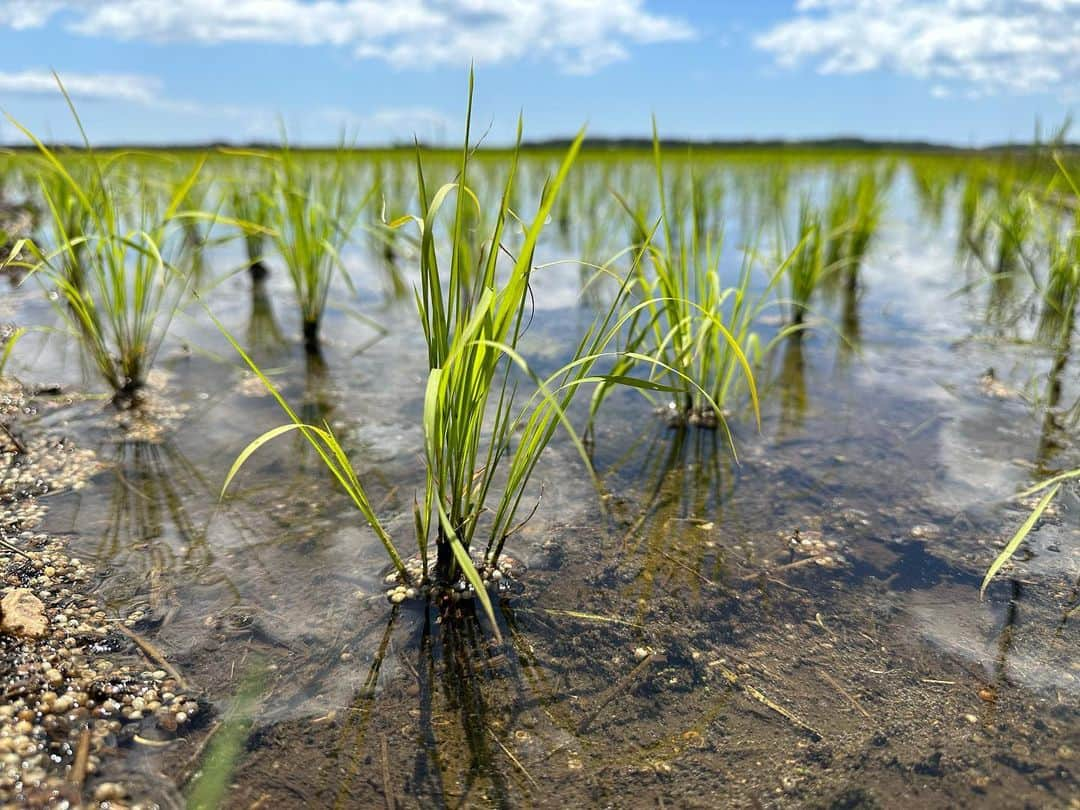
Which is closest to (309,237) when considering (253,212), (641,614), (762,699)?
(253,212)

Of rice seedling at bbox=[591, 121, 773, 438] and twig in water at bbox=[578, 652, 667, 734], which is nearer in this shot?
twig in water at bbox=[578, 652, 667, 734]

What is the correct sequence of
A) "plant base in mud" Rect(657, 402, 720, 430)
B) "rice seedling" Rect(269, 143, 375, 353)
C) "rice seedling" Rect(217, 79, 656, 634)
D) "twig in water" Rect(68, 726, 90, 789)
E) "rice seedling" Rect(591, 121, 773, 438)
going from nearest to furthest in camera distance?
"twig in water" Rect(68, 726, 90, 789) < "rice seedling" Rect(217, 79, 656, 634) < "rice seedling" Rect(591, 121, 773, 438) < "plant base in mud" Rect(657, 402, 720, 430) < "rice seedling" Rect(269, 143, 375, 353)

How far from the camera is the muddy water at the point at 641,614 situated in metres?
1.27

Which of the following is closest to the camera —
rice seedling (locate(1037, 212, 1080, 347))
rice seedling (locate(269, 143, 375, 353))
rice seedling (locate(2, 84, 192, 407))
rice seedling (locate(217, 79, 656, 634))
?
rice seedling (locate(217, 79, 656, 634))

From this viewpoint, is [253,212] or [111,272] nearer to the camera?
[111,272]

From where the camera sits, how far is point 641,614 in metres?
1.67

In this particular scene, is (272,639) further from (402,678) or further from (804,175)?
(804,175)

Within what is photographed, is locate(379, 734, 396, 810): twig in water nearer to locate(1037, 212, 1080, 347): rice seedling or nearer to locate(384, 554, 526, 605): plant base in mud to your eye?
locate(384, 554, 526, 605): plant base in mud

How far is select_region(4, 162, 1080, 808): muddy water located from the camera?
1269 millimetres

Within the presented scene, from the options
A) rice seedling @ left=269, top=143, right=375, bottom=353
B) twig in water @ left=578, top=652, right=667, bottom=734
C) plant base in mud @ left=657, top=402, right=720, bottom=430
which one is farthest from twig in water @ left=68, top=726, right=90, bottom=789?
rice seedling @ left=269, top=143, right=375, bottom=353

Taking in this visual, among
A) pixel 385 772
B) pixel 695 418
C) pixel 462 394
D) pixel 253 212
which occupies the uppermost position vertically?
pixel 253 212

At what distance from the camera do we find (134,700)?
1366 millimetres

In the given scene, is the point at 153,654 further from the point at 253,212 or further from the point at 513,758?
the point at 253,212

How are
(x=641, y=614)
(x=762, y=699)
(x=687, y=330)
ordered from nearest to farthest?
(x=762, y=699) → (x=641, y=614) → (x=687, y=330)
